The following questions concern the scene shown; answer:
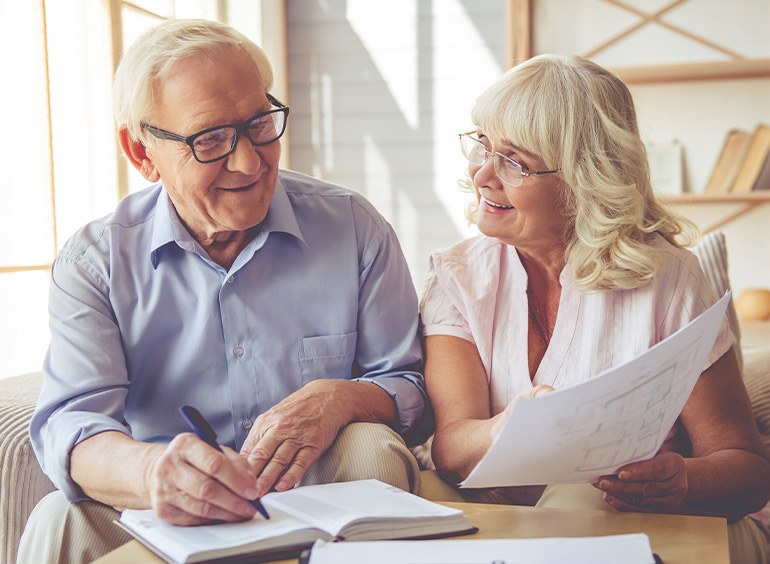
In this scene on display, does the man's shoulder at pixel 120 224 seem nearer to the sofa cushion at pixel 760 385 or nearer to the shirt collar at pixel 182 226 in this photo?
the shirt collar at pixel 182 226

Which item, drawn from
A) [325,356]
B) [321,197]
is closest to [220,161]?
[321,197]

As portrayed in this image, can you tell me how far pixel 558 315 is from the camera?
56.4 inches

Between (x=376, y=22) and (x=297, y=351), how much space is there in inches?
129

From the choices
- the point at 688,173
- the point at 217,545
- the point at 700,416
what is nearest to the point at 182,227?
the point at 217,545

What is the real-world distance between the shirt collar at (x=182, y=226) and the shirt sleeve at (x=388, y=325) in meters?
0.15

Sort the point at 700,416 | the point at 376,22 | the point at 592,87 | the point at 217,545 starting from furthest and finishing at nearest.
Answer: the point at 376,22
the point at 592,87
the point at 700,416
the point at 217,545

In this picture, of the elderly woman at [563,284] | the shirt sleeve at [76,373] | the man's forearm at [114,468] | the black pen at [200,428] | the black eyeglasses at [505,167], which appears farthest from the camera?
the black eyeglasses at [505,167]

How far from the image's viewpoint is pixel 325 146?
4465 mm

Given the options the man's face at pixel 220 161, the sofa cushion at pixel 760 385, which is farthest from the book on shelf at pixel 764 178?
the man's face at pixel 220 161

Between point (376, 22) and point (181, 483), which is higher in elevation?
point (376, 22)

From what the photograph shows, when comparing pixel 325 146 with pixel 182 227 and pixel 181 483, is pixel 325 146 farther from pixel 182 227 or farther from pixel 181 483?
pixel 181 483

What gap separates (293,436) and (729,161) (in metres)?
3.10

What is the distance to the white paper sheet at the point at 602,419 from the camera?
833 millimetres

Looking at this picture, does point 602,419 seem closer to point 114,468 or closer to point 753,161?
point 114,468
